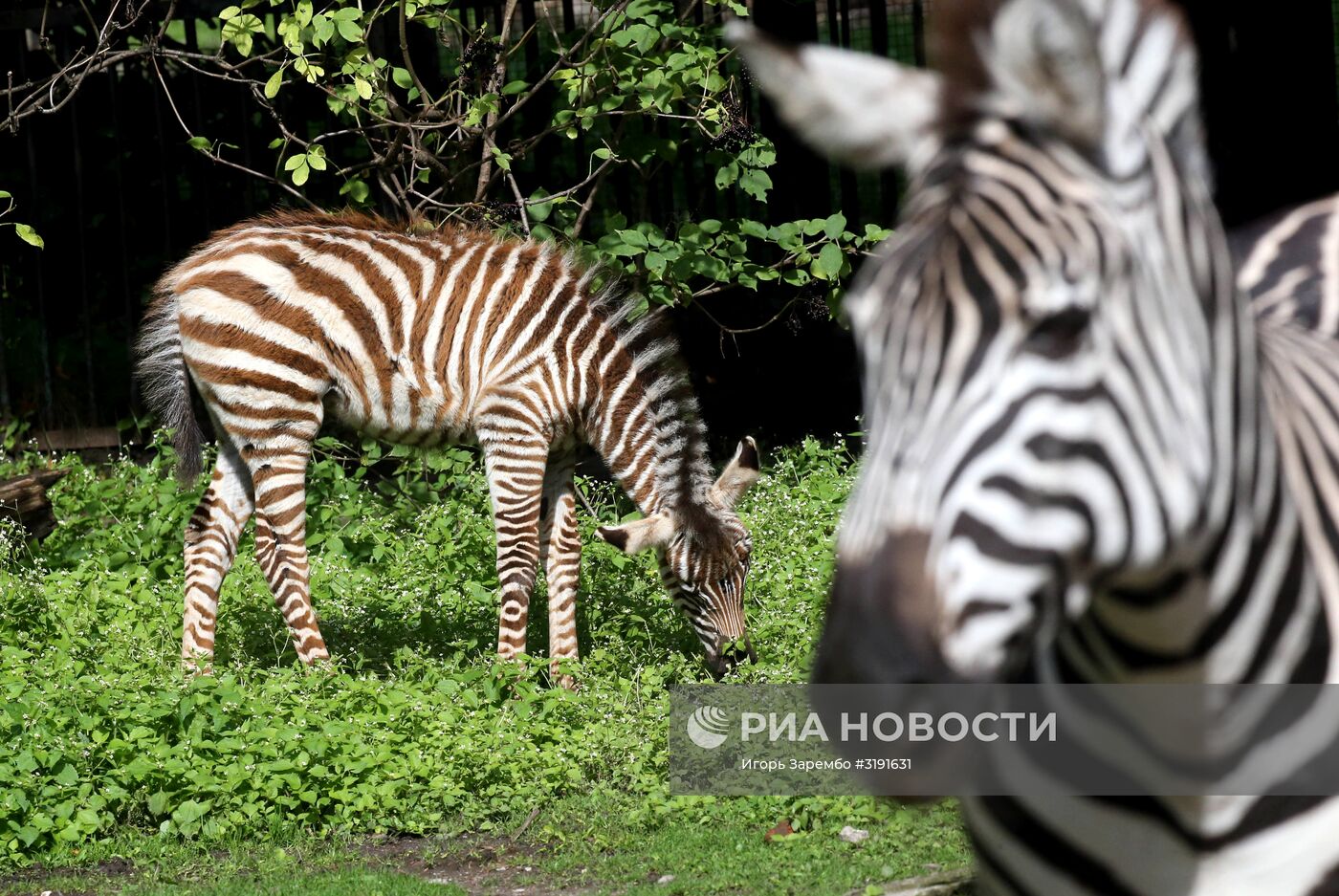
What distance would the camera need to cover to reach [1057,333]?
141 cm

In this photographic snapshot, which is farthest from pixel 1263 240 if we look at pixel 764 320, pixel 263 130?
pixel 263 130

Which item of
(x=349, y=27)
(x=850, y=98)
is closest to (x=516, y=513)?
(x=349, y=27)

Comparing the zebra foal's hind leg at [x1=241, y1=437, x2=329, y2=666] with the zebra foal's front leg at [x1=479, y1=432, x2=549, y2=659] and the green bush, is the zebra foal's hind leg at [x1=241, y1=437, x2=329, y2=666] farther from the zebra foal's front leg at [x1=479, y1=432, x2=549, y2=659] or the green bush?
the zebra foal's front leg at [x1=479, y1=432, x2=549, y2=659]

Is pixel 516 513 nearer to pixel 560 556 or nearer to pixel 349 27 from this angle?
pixel 560 556

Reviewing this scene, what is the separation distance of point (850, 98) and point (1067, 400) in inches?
18.2

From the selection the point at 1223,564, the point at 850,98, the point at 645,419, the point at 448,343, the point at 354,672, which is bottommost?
the point at 354,672

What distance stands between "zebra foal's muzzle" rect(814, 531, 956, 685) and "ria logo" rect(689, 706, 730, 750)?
4.17m

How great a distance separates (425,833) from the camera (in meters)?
4.93

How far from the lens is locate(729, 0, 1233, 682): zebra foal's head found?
140cm

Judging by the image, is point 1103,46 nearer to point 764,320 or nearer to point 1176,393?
point 1176,393

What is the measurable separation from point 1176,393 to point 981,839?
0.68 m

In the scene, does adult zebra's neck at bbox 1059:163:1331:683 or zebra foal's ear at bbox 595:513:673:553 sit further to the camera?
zebra foal's ear at bbox 595:513:673:553

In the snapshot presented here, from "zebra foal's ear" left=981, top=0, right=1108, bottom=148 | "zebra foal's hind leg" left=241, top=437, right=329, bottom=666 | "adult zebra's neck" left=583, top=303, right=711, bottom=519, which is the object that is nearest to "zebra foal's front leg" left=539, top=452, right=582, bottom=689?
"adult zebra's neck" left=583, top=303, right=711, bottom=519

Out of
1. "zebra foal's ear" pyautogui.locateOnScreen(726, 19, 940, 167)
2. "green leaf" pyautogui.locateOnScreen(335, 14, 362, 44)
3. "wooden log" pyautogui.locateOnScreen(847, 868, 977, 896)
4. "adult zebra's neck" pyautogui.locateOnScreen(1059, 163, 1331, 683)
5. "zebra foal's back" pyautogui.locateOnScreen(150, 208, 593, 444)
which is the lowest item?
"wooden log" pyautogui.locateOnScreen(847, 868, 977, 896)
